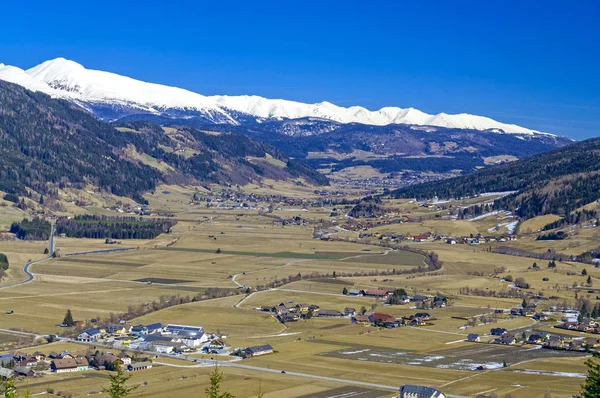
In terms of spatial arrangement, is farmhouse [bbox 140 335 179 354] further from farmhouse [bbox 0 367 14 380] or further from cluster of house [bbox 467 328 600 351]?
cluster of house [bbox 467 328 600 351]

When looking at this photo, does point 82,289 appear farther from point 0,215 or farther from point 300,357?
point 0,215

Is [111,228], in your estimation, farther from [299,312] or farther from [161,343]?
[161,343]

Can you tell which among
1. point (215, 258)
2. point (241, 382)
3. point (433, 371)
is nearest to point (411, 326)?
point (433, 371)

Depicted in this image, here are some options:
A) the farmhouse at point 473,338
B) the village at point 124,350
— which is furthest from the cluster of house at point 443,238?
the village at point 124,350

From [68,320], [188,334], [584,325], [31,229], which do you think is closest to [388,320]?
[584,325]

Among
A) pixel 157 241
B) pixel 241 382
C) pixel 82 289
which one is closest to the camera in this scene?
pixel 241 382

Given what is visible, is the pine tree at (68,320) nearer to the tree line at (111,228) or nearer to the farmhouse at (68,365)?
the farmhouse at (68,365)
